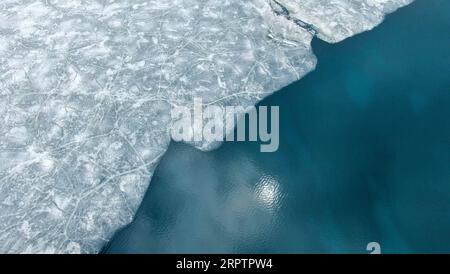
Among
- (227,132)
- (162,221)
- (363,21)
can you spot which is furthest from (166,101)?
(363,21)

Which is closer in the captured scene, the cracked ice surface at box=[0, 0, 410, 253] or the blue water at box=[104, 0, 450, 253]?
the blue water at box=[104, 0, 450, 253]

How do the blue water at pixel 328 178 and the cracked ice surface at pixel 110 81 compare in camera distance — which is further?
the cracked ice surface at pixel 110 81

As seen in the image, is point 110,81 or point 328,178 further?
point 110,81

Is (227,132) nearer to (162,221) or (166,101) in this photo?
(166,101)

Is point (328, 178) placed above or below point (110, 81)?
below
